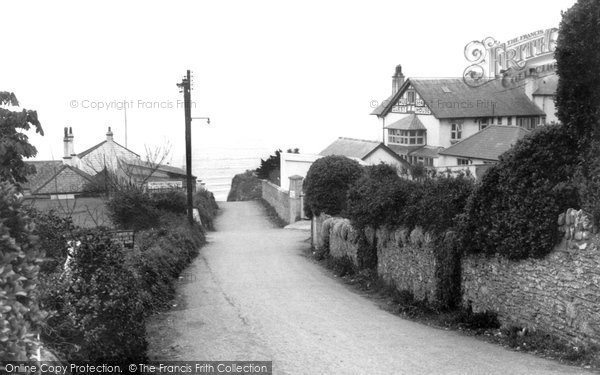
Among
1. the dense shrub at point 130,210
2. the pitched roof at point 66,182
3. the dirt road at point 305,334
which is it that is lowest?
the dirt road at point 305,334

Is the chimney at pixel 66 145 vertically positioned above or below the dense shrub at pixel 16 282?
above

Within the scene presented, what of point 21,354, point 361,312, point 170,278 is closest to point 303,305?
point 361,312

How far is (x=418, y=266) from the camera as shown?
16.2 meters

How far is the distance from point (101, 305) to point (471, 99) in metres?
49.9

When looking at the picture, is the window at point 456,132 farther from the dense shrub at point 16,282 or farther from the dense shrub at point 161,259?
the dense shrub at point 16,282

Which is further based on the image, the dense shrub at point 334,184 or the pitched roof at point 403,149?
the pitched roof at point 403,149

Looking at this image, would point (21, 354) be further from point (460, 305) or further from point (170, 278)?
point (170, 278)

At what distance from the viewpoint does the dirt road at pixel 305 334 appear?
34.0 feet

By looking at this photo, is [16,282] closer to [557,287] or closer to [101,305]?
[101,305]

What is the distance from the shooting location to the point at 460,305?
47.2 feet

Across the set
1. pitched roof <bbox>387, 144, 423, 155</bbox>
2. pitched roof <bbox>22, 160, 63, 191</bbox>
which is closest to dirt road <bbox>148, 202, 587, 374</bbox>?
pitched roof <bbox>22, 160, 63, 191</bbox>

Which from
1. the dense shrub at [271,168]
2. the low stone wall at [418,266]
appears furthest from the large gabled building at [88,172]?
the low stone wall at [418,266]

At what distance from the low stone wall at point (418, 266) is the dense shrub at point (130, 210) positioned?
37.0 ft

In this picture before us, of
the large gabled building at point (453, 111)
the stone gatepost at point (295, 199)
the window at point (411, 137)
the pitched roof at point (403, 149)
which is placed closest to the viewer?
the stone gatepost at point (295, 199)
